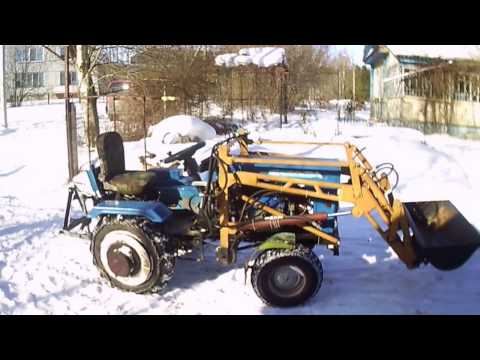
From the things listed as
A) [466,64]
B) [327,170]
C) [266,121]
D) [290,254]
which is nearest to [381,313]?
[290,254]

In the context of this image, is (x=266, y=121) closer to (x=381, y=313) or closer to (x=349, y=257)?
(x=349, y=257)

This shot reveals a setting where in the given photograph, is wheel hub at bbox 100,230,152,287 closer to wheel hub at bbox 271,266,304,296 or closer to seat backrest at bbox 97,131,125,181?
seat backrest at bbox 97,131,125,181

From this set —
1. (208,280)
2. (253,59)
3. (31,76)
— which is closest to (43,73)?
(31,76)

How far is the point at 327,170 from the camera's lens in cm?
431

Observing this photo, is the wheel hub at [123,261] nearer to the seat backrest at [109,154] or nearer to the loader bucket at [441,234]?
the seat backrest at [109,154]

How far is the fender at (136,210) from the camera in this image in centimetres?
441

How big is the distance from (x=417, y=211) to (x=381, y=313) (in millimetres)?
1397

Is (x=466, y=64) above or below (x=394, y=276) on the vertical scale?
above

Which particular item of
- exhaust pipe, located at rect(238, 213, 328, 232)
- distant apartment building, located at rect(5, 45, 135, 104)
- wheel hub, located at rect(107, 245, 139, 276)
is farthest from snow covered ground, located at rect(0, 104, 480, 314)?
distant apartment building, located at rect(5, 45, 135, 104)

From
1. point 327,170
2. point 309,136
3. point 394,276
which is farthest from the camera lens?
point 309,136

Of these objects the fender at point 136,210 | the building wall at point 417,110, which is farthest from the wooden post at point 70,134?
the building wall at point 417,110

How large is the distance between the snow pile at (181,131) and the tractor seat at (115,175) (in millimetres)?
7735

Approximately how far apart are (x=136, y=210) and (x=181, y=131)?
876 cm

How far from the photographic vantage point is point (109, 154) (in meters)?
4.85
